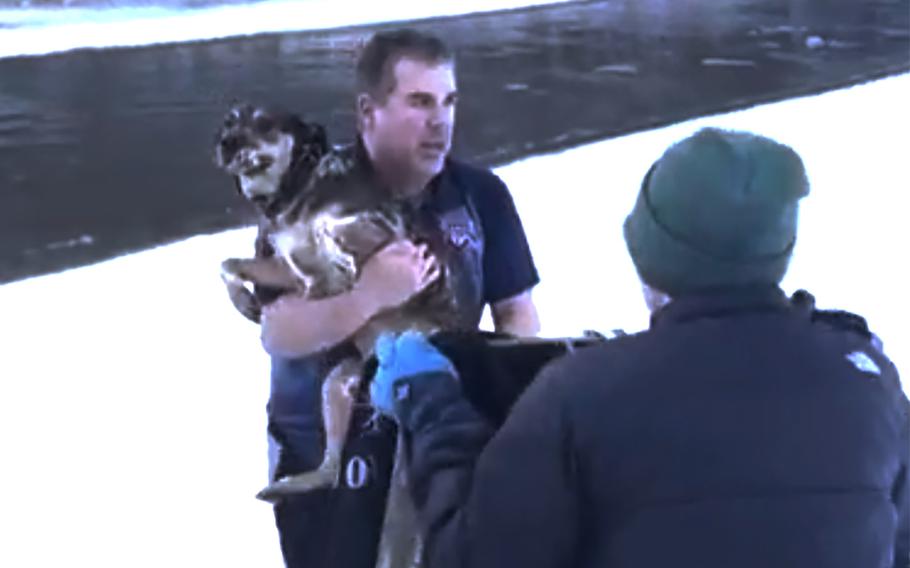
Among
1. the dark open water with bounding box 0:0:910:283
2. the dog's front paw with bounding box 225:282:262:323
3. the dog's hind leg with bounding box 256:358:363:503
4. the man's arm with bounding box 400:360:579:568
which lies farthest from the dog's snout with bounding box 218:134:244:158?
the dark open water with bounding box 0:0:910:283

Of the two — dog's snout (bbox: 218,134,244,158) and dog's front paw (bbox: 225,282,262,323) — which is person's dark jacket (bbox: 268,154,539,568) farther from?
dog's snout (bbox: 218,134,244,158)

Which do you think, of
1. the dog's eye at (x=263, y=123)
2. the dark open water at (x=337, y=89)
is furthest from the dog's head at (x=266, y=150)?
the dark open water at (x=337, y=89)

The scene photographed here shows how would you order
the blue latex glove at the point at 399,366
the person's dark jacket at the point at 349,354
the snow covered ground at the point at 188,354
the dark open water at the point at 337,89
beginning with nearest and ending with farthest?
the blue latex glove at the point at 399,366, the person's dark jacket at the point at 349,354, the snow covered ground at the point at 188,354, the dark open water at the point at 337,89

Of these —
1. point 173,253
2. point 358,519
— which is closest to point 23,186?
point 173,253

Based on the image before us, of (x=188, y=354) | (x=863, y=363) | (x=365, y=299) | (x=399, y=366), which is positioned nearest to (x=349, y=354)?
(x=365, y=299)

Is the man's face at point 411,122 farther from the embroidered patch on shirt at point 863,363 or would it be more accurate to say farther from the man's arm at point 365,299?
the embroidered patch on shirt at point 863,363

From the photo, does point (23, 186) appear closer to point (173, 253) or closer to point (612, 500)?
point (173, 253)

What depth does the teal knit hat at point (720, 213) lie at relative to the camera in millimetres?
965

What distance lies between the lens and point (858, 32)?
396 cm

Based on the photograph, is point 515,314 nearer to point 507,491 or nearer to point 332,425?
point 332,425

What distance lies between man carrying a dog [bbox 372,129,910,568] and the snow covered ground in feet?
3.56

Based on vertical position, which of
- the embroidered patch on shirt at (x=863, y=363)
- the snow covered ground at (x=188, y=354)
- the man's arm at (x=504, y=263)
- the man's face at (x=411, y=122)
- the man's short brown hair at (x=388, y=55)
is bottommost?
the snow covered ground at (x=188, y=354)

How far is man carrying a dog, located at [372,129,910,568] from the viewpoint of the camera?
943 millimetres

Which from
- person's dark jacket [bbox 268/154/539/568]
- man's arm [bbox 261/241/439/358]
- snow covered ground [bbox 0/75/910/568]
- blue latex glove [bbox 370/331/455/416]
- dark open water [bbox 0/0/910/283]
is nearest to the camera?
blue latex glove [bbox 370/331/455/416]
